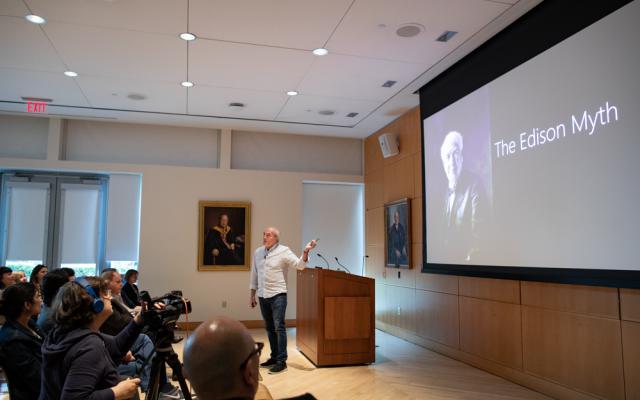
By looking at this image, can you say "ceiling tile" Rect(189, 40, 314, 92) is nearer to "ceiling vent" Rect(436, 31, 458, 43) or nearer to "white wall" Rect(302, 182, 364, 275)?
"ceiling vent" Rect(436, 31, 458, 43)

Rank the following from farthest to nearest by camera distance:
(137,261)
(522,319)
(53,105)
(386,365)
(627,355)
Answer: (137,261) → (53,105) → (386,365) → (522,319) → (627,355)

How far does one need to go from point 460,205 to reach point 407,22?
2.06 meters

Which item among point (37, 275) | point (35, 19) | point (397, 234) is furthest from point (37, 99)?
point (397, 234)

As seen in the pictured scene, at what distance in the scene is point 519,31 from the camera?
4348 millimetres

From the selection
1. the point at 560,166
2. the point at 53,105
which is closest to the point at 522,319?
the point at 560,166

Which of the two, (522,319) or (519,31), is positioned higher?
(519,31)

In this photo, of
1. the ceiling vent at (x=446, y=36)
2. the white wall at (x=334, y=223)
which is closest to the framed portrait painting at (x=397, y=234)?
the white wall at (x=334, y=223)

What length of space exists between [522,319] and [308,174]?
4808mm

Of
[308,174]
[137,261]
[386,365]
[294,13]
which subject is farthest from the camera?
[308,174]

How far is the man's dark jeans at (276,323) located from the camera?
200 inches

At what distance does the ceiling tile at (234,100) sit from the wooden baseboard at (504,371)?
3858mm

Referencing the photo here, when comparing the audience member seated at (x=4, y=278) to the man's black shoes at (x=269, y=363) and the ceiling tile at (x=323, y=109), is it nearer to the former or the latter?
the man's black shoes at (x=269, y=363)

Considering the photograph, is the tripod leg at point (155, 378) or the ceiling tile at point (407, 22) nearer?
the tripod leg at point (155, 378)

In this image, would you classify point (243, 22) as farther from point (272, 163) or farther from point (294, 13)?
point (272, 163)
